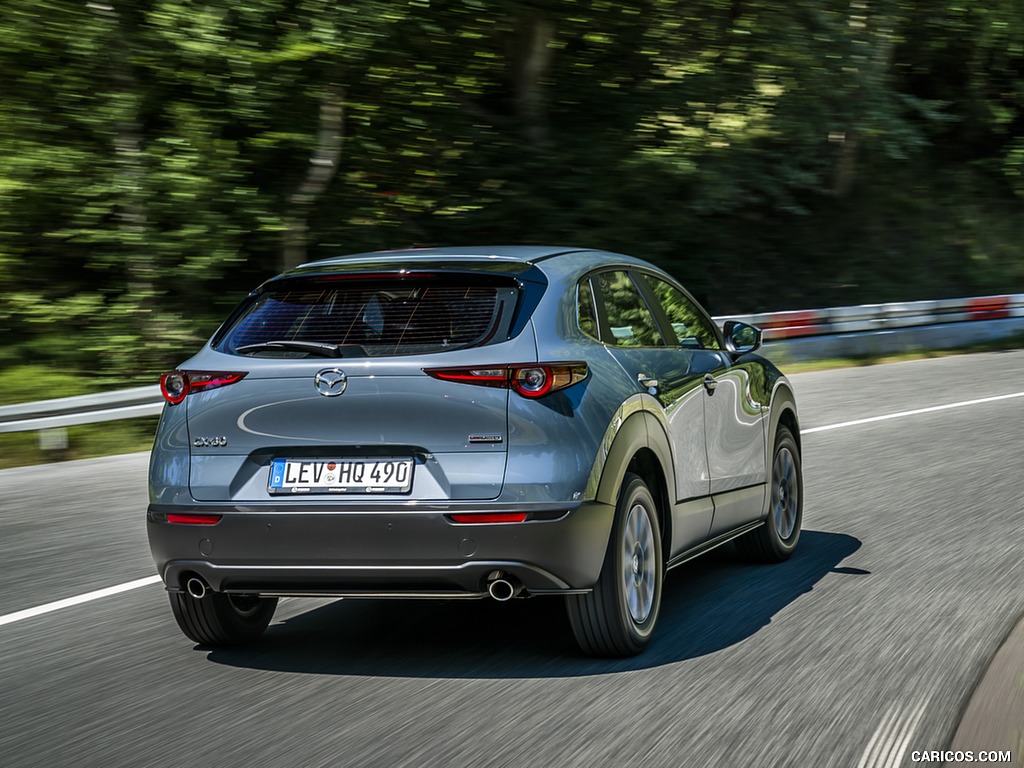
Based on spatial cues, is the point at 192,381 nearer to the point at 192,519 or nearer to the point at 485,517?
the point at 192,519

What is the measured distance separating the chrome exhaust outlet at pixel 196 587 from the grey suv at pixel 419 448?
2 cm

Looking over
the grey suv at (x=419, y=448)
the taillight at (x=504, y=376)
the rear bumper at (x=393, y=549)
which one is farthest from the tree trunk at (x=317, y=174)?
the taillight at (x=504, y=376)

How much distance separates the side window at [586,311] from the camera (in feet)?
18.4

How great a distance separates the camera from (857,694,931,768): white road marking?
13.7 feet

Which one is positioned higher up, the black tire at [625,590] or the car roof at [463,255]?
the car roof at [463,255]

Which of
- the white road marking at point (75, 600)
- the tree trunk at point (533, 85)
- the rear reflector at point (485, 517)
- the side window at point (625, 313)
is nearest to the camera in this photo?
the rear reflector at point (485, 517)

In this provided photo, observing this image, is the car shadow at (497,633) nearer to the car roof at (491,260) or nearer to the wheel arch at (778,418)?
the wheel arch at (778,418)

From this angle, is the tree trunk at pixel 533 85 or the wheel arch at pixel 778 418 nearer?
the wheel arch at pixel 778 418

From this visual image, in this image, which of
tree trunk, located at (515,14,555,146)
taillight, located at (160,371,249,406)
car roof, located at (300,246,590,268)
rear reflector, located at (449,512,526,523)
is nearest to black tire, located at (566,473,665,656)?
rear reflector, located at (449,512,526,523)

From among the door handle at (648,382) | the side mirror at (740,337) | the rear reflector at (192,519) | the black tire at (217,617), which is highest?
the door handle at (648,382)

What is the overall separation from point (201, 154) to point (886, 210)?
61.8 ft

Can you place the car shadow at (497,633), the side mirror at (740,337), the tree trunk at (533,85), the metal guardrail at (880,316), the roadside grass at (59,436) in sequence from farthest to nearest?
the tree trunk at (533,85) → the metal guardrail at (880,316) → the roadside grass at (59,436) → the side mirror at (740,337) → the car shadow at (497,633)

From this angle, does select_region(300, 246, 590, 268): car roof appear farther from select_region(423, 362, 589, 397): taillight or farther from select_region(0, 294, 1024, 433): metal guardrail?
select_region(0, 294, 1024, 433): metal guardrail

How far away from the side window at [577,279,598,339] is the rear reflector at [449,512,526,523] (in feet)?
2.91
